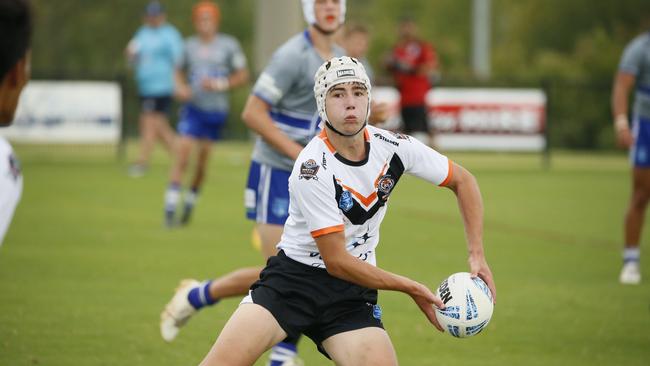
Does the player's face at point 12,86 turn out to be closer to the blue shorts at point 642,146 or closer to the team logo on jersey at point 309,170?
the team logo on jersey at point 309,170

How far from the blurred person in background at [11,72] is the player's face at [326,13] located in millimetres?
3273

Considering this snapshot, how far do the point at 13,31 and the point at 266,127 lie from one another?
313 cm

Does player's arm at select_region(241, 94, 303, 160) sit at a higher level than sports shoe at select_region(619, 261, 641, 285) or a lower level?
higher

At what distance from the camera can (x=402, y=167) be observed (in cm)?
571

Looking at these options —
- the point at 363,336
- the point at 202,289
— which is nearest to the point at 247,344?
the point at 363,336

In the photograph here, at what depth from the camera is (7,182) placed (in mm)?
4266

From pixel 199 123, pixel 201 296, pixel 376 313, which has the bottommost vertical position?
pixel 199 123

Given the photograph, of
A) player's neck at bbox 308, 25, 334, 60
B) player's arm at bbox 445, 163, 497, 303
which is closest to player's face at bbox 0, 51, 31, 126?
player's arm at bbox 445, 163, 497, 303

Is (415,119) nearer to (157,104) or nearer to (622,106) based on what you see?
(157,104)

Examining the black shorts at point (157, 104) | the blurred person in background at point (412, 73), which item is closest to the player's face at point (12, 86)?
the black shorts at point (157, 104)

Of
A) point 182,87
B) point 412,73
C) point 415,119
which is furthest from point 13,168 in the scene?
point 415,119

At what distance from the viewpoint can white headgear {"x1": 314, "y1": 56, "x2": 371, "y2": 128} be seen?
18.1 feet

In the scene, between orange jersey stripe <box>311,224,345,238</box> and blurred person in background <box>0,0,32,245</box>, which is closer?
blurred person in background <box>0,0,32,245</box>

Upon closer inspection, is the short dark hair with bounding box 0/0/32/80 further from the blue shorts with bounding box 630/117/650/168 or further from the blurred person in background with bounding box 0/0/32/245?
the blue shorts with bounding box 630/117/650/168
